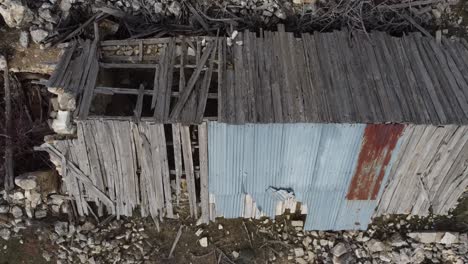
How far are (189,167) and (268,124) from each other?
1.80 m

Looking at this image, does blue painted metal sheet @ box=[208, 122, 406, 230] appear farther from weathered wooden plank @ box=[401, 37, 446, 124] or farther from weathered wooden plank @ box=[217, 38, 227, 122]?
weathered wooden plank @ box=[401, 37, 446, 124]

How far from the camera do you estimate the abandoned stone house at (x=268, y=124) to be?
6941 millimetres

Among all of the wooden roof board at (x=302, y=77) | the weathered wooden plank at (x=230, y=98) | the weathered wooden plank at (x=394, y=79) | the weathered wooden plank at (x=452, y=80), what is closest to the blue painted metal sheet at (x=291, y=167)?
the weathered wooden plank at (x=230, y=98)

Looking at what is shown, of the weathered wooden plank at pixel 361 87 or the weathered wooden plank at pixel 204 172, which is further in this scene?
the weathered wooden plank at pixel 204 172

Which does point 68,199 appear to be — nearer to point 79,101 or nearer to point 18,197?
point 18,197

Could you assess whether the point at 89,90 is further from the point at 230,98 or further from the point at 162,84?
the point at 230,98

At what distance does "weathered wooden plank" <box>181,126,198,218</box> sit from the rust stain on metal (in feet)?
9.74

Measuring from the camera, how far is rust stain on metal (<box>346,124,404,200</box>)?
6953 millimetres

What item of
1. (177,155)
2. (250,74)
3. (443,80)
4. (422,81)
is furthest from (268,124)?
(443,80)

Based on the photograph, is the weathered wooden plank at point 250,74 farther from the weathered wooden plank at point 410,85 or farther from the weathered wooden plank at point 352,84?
the weathered wooden plank at point 410,85

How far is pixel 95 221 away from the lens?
873 centimetres

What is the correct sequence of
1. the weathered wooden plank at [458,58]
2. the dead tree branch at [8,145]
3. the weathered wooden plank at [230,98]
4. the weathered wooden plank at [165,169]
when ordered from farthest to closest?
the dead tree branch at [8,145] < the weathered wooden plank at [458,58] < the weathered wooden plank at [165,169] < the weathered wooden plank at [230,98]

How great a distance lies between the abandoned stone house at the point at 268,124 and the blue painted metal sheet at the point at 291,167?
25 mm

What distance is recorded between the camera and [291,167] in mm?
7500
